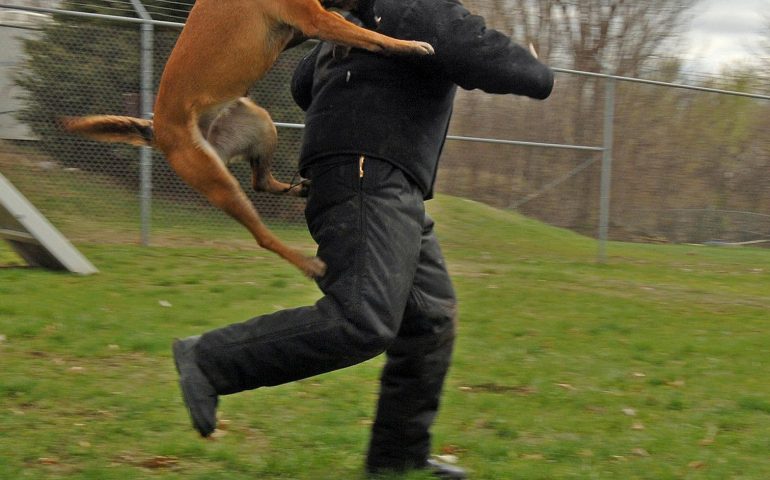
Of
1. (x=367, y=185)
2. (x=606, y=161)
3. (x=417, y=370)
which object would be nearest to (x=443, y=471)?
(x=417, y=370)

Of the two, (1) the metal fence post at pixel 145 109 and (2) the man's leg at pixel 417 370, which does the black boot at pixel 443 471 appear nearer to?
(2) the man's leg at pixel 417 370

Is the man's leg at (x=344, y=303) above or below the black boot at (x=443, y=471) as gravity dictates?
above

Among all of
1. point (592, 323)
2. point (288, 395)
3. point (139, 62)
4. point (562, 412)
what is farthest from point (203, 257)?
point (562, 412)

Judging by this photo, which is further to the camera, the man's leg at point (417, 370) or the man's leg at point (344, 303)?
the man's leg at point (417, 370)

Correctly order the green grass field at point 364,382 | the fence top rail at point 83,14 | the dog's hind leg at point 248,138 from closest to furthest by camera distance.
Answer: the dog's hind leg at point 248,138 < the green grass field at point 364,382 < the fence top rail at point 83,14

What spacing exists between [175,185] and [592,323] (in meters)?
4.35

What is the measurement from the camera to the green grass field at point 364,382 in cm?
415

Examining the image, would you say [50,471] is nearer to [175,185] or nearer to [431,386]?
[431,386]

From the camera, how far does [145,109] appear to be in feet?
30.7

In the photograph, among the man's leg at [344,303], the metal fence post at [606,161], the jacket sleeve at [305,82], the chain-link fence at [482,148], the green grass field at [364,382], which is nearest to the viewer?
the man's leg at [344,303]

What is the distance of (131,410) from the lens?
15.4 ft

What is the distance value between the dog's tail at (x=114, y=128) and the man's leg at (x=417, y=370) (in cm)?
107

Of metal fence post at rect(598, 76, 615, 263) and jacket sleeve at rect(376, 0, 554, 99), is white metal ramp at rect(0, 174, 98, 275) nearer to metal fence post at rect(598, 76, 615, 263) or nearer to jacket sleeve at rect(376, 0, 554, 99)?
jacket sleeve at rect(376, 0, 554, 99)

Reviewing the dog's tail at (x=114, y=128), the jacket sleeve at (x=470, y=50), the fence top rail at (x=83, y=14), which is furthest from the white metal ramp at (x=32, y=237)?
the jacket sleeve at (x=470, y=50)
